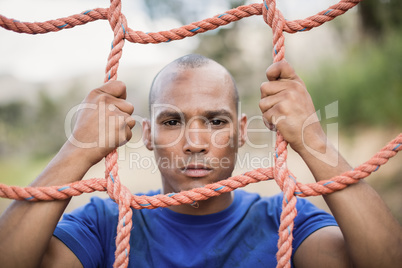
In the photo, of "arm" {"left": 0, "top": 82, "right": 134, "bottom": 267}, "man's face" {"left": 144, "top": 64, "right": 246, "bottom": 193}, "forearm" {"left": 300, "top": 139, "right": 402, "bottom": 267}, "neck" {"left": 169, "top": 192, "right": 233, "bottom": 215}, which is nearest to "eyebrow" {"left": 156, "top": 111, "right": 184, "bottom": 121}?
"man's face" {"left": 144, "top": 64, "right": 246, "bottom": 193}

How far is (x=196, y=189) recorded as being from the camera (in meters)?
0.86

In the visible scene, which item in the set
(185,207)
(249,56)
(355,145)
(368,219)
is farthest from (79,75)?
(368,219)

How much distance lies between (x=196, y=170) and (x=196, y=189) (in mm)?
168

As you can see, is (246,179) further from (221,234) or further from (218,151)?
(221,234)

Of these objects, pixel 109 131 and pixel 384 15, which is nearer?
pixel 109 131

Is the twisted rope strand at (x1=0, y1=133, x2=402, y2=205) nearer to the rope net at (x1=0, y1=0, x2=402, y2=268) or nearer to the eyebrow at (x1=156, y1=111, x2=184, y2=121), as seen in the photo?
the rope net at (x1=0, y1=0, x2=402, y2=268)

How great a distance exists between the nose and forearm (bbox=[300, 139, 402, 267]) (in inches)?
14.7

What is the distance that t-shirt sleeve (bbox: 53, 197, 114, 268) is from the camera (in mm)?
948

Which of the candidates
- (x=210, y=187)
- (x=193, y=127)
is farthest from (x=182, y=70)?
(x=210, y=187)

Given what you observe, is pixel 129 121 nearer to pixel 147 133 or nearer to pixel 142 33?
pixel 142 33

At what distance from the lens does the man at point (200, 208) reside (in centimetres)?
77

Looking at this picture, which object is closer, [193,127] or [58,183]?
[58,183]

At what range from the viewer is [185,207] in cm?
116

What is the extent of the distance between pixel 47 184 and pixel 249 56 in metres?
3.94
